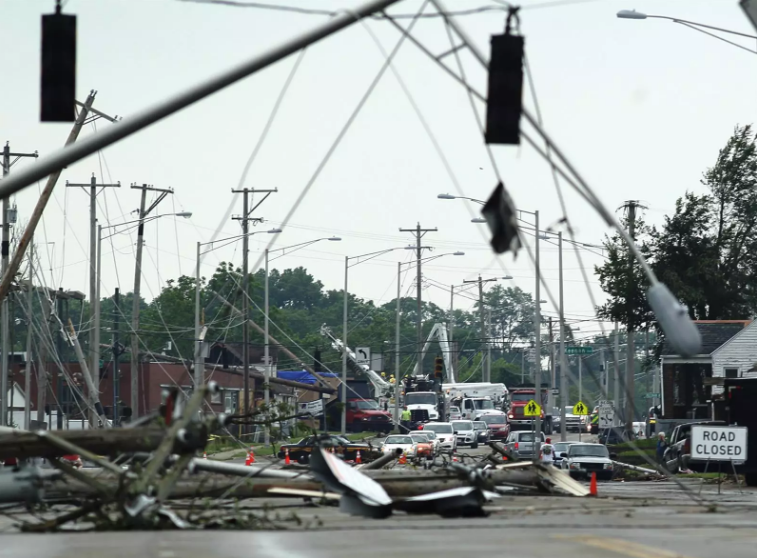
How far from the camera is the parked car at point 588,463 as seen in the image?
40219 millimetres

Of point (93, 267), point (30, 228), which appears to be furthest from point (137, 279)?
point (30, 228)

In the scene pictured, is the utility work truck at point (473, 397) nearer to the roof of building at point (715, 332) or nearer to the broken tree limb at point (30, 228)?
the roof of building at point (715, 332)

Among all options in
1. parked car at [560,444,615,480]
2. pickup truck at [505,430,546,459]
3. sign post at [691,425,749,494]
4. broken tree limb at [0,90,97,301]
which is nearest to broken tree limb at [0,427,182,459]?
broken tree limb at [0,90,97,301]

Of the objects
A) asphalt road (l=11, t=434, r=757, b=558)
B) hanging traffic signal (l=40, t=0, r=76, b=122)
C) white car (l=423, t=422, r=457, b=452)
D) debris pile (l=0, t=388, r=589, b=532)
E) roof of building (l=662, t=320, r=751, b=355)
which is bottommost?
white car (l=423, t=422, r=457, b=452)

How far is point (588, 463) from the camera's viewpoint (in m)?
40.6

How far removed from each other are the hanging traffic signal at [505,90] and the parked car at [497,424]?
2601 inches

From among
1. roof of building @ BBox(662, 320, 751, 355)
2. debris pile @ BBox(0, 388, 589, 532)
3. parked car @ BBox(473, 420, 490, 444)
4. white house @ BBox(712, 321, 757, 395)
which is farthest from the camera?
parked car @ BBox(473, 420, 490, 444)

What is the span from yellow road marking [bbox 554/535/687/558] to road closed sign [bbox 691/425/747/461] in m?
13.1

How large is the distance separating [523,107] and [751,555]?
5.07m

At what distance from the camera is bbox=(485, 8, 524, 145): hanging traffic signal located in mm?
13961

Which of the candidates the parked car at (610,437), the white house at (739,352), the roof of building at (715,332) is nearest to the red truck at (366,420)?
the parked car at (610,437)

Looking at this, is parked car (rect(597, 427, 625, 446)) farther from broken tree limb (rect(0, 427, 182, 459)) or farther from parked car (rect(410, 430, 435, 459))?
broken tree limb (rect(0, 427, 182, 459))

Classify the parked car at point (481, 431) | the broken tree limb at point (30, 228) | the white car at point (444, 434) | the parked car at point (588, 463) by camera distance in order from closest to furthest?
the broken tree limb at point (30, 228) → the parked car at point (588, 463) → the white car at point (444, 434) → the parked car at point (481, 431)

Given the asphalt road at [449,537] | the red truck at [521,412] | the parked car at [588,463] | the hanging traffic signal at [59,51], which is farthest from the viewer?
the red truck at [521,412]
